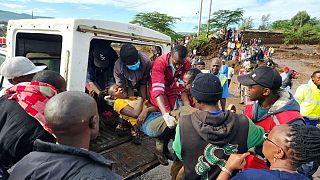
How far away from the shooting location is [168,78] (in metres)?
3.25

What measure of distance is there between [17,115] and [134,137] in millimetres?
1592

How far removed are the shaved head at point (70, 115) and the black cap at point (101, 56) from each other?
2.65 m

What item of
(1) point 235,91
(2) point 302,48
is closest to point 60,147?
(1) point 235,91

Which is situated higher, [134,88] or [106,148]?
[134,88]

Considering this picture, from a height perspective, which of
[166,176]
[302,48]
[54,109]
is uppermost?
[302,48]

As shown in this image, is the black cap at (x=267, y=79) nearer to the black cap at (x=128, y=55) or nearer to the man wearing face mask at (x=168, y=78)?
the man wearing face mask at (x=168, y=78)

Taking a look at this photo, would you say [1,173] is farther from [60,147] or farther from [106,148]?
[106,148]

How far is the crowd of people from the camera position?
1.19 metres

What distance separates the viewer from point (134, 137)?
312 cm

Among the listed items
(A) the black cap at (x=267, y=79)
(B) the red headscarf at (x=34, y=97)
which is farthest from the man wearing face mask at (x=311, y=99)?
(B) the red headscarf at (x=34, y=97)

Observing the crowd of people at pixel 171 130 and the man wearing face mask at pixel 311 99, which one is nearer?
the crowd of people at pixel 171 130

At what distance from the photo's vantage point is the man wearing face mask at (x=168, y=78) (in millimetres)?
2947

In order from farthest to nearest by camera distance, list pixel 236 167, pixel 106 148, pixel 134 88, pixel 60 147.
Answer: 1. pixel 134 88
2. pixel 106 148
3. pixel 236 167
4. pixel 60 147

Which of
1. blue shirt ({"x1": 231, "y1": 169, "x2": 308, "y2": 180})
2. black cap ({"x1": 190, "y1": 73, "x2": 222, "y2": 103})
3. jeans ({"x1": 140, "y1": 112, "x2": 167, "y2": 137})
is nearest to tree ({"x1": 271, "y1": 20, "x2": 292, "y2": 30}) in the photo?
jeans ({"x1": 140, "y1": 112, "x2": 167, "y2": 137})
